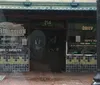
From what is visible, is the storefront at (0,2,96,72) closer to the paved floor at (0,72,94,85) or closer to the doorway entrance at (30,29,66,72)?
the doorway entrance at (30,29,66,72)

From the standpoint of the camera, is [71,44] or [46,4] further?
[71,44]

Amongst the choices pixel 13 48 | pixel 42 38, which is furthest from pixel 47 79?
pixel 42 38

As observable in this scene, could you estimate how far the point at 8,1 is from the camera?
679 inches

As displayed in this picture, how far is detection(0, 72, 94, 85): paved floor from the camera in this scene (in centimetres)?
1513

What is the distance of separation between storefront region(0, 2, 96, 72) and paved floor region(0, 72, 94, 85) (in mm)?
759

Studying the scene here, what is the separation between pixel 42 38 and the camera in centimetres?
1897

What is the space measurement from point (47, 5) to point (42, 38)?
8.05ft

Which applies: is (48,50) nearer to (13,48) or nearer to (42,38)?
(42,38)

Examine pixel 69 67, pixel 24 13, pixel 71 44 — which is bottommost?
pixel 69 67

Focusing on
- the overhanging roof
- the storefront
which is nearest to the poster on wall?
the storefront

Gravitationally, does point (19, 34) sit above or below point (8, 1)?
below

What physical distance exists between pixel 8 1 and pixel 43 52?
→ 3.47 m

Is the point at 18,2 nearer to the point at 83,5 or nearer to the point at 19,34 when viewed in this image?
the point at 19,34

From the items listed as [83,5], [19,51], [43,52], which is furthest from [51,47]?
[83,5]
